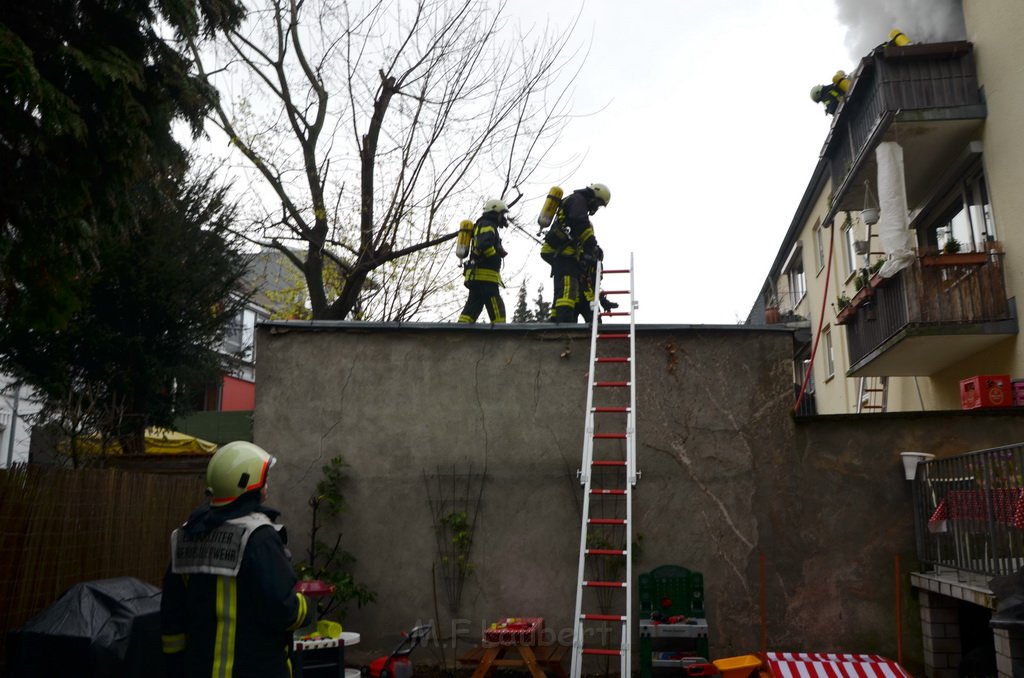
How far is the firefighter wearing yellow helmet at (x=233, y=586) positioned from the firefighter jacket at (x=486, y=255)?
6170mm

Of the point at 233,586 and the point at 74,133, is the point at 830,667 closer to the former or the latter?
the point at 233,586

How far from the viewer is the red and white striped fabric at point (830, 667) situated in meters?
6.39

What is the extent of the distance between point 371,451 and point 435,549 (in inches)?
41.9

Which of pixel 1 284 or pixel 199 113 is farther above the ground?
pixel 199 113

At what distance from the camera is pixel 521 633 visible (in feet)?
22.4

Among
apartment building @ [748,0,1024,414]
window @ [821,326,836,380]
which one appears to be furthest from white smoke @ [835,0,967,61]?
window @ [821,326,836,380]

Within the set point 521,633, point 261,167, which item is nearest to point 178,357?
point 261,167

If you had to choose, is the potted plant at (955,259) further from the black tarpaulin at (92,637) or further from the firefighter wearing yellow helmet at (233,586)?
the black tarpaulin at (92,637)

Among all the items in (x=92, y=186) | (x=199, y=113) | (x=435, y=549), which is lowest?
(x=435, y=549)

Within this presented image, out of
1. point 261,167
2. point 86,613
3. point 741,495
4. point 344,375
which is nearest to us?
point 86,613

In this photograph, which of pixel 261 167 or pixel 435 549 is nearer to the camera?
pixel 435 549

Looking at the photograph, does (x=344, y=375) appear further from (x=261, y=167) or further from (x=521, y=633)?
(x=261, y=167)

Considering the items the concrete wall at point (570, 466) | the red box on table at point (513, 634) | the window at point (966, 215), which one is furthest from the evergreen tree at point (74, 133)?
the window at point (966, 215)

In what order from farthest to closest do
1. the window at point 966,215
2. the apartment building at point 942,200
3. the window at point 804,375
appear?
the window at point 804,375, the window at point 966,215, the apartment building at point 942,200
